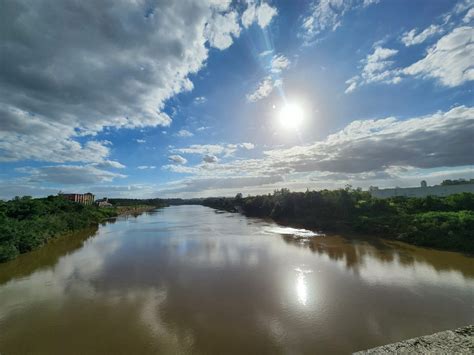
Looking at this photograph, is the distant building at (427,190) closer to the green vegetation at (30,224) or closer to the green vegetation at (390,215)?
the green vegetation at (390,215)

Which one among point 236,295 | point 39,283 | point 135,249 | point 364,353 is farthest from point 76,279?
point 364,353

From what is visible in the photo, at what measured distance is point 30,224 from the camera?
2003 centimetres

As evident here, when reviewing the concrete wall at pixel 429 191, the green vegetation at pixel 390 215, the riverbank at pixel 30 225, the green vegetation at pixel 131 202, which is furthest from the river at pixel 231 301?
the green vegetation at pixel 131 202

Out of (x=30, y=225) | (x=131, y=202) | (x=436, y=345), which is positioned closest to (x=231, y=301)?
(x=436, y=345)

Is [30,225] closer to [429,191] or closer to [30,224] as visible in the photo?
[30,224]

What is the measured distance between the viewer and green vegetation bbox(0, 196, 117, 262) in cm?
1595

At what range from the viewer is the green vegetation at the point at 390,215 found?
668 inches

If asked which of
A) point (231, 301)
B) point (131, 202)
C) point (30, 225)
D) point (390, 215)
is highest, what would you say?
point (131, 202)

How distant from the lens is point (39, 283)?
1139 centimetres

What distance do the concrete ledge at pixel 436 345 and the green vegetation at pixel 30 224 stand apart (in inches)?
796

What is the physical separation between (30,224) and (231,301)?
20.3 m

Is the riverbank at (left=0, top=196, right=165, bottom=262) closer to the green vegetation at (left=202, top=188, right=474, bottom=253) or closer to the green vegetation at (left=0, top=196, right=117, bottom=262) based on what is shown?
the green vegetation at (left=0, top=196, right=117, bottom=262)

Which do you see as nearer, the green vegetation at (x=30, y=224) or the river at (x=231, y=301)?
the river at (x=231, y=301)

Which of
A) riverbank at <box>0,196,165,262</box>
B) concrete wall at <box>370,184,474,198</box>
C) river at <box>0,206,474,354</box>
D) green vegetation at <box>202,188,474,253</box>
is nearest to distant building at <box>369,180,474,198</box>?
concrete wall at <box>370,184,474,198</box>
